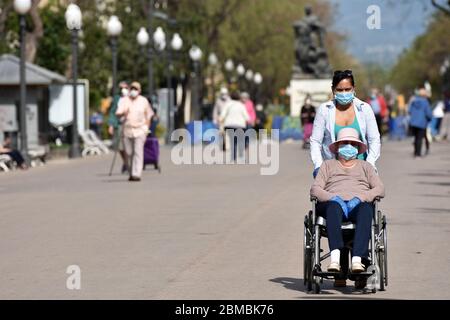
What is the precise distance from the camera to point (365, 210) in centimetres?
1126

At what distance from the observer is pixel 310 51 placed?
6581cm

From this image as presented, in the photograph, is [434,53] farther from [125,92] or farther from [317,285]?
[317,285]

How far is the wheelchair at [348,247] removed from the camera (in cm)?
1117

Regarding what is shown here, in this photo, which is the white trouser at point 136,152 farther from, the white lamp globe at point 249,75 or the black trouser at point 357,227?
the white lamp globe at point 249,75

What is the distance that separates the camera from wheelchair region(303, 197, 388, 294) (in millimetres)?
11172

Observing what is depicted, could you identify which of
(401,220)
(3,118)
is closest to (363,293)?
(401,220)

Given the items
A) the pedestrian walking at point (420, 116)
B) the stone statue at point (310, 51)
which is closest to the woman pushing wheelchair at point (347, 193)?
the pedestrian walking at point (420, 116)

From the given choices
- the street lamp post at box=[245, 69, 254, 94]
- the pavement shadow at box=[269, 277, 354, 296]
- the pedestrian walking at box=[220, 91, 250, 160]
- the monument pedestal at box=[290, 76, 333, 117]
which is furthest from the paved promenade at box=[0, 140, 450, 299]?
the street lamp post at box=[245, 69, 254, 94]

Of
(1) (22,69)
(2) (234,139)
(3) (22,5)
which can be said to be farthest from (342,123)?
(2) (234,139)

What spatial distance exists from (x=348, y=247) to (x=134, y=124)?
15.5 metres

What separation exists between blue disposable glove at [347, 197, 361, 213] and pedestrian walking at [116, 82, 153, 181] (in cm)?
1517

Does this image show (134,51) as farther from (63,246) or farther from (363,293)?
(363,293)
